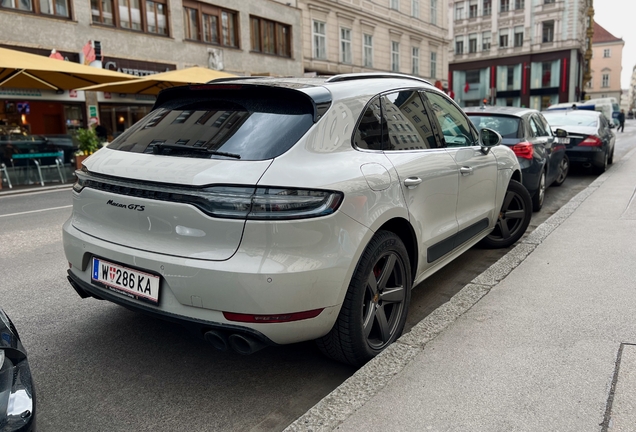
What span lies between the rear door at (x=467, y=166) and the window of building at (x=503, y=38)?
200 feet

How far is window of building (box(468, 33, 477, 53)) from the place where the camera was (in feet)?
205

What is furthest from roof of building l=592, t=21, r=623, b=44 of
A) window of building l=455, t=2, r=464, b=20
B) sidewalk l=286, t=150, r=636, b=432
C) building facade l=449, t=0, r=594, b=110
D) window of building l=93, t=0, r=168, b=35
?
sidewalk l=286, t=150, r=636, b=432

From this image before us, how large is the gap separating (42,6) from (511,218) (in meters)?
18.0

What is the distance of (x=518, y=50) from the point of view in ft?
194

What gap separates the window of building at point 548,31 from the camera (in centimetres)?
5706

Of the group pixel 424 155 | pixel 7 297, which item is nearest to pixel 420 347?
pixel 424 155

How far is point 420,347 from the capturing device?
318 centimetres

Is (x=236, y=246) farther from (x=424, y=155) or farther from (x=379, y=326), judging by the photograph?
(x=424, y=155)

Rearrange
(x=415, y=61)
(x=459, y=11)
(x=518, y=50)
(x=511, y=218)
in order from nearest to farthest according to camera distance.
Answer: (x=511, y=218)
(x=415, y=61)
(x=518, y=50)
(x=459, y=11)

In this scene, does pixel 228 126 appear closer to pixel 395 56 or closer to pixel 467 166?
pixel 467 166

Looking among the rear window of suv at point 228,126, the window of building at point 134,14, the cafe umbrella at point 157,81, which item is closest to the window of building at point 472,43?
the window of building at point 134,14

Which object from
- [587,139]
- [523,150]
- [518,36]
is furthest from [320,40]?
[518,36]

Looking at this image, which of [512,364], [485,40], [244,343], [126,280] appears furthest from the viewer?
[485,40]

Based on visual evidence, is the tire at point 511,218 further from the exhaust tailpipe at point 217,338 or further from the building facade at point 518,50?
the building facade at point 518,50
